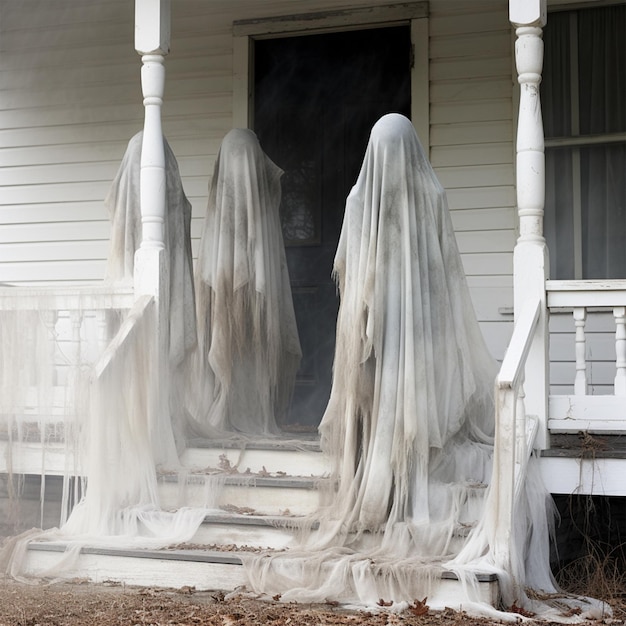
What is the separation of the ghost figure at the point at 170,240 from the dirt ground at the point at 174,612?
79.1 inches

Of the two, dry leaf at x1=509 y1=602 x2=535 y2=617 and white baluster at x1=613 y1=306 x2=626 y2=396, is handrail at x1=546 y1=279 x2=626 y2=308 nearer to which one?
white baluster at x1=613 y1=306 x2=626 y2=396

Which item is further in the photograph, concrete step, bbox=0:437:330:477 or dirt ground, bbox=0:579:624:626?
concrete step, bbox=0:437:330:477

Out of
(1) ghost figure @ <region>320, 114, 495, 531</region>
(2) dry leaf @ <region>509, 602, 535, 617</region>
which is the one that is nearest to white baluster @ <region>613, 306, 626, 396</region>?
(1) ghost figure @ <region>320, 114, 495, 531</region>

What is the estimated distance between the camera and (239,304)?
663 cm

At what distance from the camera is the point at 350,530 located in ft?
16.7

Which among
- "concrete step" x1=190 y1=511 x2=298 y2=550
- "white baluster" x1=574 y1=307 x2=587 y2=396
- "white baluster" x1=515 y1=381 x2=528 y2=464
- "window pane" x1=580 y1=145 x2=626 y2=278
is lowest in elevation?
"concrete step" x1=190 y1=511 x2=298 y2=550

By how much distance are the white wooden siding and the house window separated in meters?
0.34

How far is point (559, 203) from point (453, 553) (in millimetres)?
3378

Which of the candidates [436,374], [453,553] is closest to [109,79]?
[436,374]

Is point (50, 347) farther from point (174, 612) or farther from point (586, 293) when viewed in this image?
point (586, 293)

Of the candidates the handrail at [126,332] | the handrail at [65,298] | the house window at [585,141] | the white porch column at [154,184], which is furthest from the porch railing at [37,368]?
the house window at [585,141]

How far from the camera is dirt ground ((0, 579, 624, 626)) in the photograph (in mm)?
4098

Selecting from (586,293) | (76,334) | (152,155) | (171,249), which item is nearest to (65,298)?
(76,334)

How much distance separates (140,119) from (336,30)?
1.79 meters
